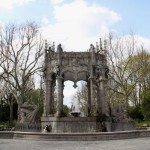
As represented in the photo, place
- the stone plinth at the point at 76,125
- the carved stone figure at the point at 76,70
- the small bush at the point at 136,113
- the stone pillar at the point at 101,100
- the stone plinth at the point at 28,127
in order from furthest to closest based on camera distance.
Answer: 1. the small bush at the point at 136,113
2. the stone pillar at the point at 101,100
3. the carved stone figure at the point at 76,70
4. the stone plinth at the point at 28,127
5. the stone plinth at the point at 76,125

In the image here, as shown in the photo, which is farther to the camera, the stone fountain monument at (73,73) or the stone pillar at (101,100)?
the stone pillar at (101,100)

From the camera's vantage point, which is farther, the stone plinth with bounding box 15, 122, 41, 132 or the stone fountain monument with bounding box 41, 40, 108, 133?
the stone fountain monument with bounding box 41, 40, 108, 133

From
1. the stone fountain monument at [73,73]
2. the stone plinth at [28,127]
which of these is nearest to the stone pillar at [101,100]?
the stone fountain monument at [73,73]

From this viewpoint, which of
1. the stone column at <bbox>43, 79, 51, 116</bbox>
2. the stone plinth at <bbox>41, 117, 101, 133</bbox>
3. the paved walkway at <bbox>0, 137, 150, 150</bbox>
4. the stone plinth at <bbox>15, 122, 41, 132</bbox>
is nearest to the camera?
the paved walkway at <bbox>0, 137, 150, 150</bbox>

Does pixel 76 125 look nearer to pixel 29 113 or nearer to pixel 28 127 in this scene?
pixel 28 127

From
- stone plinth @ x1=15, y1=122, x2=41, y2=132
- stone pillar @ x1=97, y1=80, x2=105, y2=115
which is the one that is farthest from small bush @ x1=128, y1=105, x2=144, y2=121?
stone plinth @ x1=15, y1=122, x2=41, y2=132

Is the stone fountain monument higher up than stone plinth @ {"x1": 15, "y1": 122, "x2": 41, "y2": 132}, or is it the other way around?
the stone fountain monument

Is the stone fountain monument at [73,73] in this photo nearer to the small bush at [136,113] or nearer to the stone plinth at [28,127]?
the stone plinth at [28,127]

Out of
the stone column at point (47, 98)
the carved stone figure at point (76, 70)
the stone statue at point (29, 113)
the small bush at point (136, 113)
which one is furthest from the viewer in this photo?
the small bush at point (136, 113)

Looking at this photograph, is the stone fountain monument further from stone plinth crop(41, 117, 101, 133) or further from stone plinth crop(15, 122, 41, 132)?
stone plinth crop(15, 122, 41, 132)

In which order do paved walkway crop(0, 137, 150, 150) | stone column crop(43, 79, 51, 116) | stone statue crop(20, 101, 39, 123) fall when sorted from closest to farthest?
paved walkway crop(0, 137, 150, 150), stone statue crop(20, 101, 39, 123), stone column crop(43, 79, 51, 116)

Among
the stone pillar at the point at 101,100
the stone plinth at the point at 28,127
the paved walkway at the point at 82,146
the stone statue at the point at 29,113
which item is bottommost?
the paved walkway at the point at 82,146

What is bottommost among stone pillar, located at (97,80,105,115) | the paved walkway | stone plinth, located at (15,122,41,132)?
the paved walkway

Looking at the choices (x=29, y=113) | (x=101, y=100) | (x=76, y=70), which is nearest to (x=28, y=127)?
(x=29, y=113)
